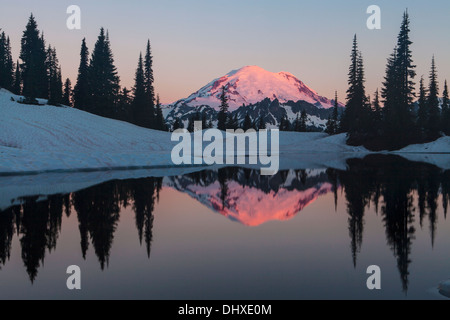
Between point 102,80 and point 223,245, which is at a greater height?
point 102,80

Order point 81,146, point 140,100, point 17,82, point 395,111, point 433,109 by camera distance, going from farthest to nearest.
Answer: point 17,82 → point 140,100 → point 433,109 → point 395,111 → point 81,146

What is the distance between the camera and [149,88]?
8612 centimetres

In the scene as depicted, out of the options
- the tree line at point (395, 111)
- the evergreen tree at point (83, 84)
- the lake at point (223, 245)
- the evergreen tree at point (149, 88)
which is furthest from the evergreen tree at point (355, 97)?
the lake at point (223, 245)

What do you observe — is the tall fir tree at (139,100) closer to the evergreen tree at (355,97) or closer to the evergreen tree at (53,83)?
the evergreen tree at (53,83)

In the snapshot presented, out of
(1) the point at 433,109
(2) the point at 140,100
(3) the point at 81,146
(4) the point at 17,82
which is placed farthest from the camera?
(4) the point at 17,82

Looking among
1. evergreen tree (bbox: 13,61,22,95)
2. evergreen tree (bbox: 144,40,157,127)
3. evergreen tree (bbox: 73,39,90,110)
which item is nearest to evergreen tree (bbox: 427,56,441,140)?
evergreen tree (bbox: 144,40,157,127)

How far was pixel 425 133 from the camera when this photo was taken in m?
66.1

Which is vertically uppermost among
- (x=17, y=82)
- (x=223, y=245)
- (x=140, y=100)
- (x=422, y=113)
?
(x=17, y=82)

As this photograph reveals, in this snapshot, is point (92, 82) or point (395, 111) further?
point (92, 82)

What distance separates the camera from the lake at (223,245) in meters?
5.73

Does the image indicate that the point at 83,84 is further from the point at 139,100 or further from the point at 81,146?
the point at 81,146

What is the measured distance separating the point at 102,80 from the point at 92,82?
1.97 m

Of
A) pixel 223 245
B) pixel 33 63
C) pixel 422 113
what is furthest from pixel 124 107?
pixel 223 245
